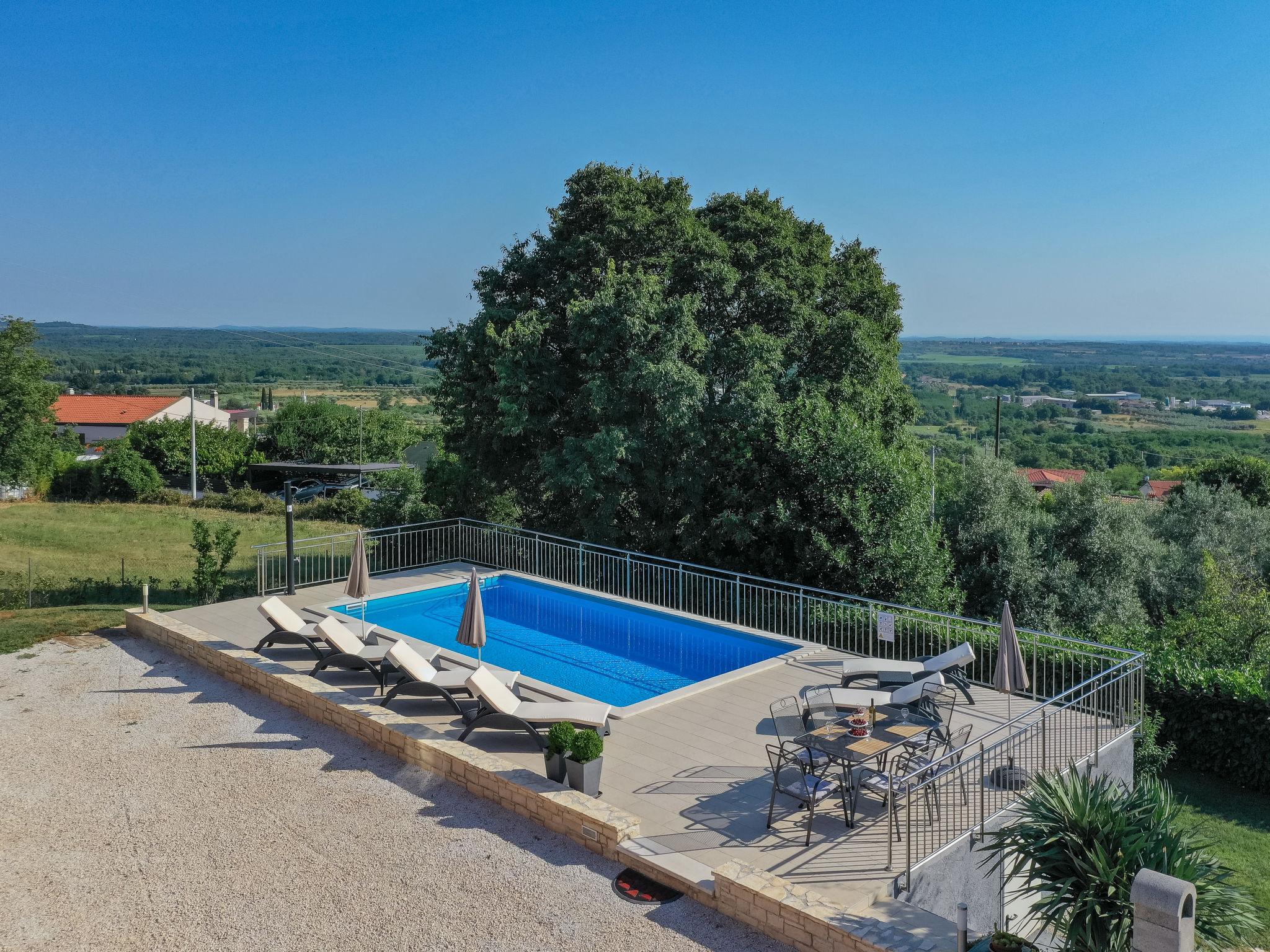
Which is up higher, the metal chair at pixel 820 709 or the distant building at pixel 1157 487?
the metal chair at pixel 820 709

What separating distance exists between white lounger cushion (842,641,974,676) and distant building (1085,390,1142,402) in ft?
342

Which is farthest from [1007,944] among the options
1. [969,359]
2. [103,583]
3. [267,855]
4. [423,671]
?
[969,359]

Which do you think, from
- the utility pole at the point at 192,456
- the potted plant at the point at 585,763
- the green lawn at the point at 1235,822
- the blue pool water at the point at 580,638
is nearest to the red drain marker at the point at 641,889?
the potted plant at the point at 585,763

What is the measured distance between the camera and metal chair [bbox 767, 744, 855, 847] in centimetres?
731

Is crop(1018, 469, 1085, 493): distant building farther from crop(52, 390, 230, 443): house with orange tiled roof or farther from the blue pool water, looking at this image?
crop(52, 390, 230, 443): house with orange tiled roof

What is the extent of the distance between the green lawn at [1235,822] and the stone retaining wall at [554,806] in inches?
228

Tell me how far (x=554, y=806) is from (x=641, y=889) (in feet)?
3.78

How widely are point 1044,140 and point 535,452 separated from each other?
43837 mm

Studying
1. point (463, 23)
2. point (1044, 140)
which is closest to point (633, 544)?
point (463, 23)

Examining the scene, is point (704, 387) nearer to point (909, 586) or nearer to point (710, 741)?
point (909, 586)

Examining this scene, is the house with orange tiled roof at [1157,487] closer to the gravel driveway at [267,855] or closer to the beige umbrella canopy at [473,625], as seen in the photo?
the beige umbrella canopy at [473,625]

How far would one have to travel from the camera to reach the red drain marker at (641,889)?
258 inches

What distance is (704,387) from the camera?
18.0 metres

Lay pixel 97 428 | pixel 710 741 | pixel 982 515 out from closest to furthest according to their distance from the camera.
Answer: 1. pixel 710 741
2. pixel 982 515
3. pixel 97 428
